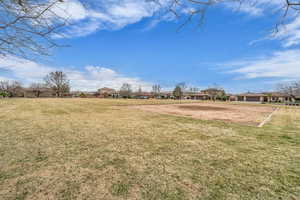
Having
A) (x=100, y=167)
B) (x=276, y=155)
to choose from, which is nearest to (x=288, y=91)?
(x=276, y=155)

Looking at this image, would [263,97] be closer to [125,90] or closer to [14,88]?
[125,90]

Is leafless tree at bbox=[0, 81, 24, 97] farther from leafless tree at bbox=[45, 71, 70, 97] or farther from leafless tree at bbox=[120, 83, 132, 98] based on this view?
leafless tree at bbox=[120, 83, 132, 98]

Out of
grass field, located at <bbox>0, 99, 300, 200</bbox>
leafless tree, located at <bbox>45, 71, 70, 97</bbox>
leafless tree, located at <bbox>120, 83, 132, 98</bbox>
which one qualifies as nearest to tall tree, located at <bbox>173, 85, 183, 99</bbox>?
leafless tree, located at <bbox>120, 83, 132, 98</bbox>

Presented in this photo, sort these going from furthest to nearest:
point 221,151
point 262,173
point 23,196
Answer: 1. point 221,151
2. point 262,173
3. point 23,196

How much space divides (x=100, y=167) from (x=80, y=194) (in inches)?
29.7

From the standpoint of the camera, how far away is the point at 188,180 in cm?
230

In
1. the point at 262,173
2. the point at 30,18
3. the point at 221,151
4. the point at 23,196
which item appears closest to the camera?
the point at 30,18

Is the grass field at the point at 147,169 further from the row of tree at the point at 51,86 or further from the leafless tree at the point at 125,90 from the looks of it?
the leafless tree at the point at 125,90

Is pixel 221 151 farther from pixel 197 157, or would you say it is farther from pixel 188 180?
pixel 188 180

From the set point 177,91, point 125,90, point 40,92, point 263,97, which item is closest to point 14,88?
point 40,92

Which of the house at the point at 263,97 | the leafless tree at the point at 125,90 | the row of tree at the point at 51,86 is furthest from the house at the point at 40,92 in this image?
the house at the point at 263,97

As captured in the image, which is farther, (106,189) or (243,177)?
(243,177)

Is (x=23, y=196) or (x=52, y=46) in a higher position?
(x=52, y=46)

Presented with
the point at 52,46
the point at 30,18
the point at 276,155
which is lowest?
the point at 276,155
